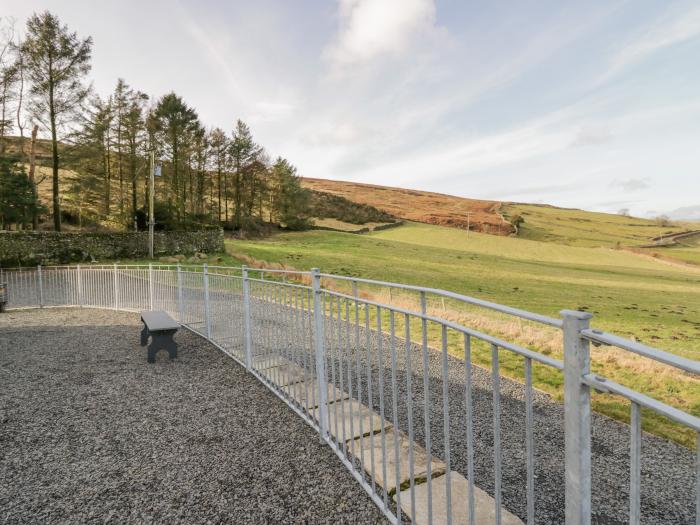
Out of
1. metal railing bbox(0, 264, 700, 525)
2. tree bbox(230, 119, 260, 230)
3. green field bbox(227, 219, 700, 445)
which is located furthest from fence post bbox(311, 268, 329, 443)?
tree bbox(230, 119, 260, 230)

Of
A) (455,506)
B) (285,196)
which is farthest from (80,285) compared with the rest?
(285,196)

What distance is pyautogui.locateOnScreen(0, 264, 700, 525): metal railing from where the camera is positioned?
123 centimetres

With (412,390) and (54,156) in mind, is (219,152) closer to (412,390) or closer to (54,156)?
(54,156)

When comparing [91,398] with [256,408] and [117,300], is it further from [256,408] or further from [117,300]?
[117,300]

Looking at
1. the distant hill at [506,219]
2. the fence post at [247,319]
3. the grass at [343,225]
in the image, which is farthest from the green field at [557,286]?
the distant hill at [506,219]

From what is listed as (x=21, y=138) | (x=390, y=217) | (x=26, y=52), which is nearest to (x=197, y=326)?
(x=26, y=52)

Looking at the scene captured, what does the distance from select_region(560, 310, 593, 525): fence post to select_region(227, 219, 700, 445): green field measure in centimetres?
453

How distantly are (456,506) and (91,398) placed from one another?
458cm

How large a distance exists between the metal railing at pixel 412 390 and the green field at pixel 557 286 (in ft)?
7.30

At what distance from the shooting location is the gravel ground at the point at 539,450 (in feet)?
9.67

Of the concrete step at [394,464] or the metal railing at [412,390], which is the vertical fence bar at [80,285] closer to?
the metal railing at [412,390]

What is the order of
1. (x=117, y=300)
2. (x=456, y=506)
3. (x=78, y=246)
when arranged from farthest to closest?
(x=78, y=246), (x=117, y=300), (x=456, y=506)

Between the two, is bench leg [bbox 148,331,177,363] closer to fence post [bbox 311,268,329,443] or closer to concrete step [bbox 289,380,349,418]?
concrete step [bbox 289,380,349,418]

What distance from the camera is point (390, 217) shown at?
73125 mm
